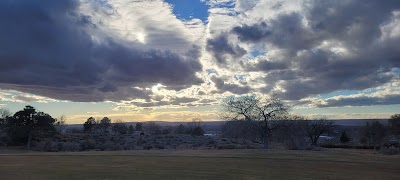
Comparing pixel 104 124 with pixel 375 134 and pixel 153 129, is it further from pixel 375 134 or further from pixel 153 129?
pixel 375 134

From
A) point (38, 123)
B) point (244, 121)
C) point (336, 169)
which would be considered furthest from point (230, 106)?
point (38, 123)

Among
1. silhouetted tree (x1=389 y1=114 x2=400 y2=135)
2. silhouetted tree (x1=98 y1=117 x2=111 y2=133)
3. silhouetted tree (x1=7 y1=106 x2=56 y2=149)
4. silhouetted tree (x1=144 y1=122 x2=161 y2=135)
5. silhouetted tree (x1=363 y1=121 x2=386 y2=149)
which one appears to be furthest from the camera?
silhouetted tree (x1=98 y1=117 x2=111 y2=133)

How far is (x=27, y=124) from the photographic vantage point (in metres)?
62.1

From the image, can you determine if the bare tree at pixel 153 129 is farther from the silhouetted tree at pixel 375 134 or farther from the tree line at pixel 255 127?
the silhouetted tree at pixel 375 134

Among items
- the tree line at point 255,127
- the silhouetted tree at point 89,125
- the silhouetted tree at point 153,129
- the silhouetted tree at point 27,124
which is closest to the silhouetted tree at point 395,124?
the tree line at point 255,127

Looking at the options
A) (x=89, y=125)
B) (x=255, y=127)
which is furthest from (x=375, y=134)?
(x=89, y=125)

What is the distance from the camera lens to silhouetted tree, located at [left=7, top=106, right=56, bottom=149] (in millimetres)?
60875

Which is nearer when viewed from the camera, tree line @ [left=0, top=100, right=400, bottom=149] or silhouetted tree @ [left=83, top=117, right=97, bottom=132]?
tree line @ [left=0, top=100, right=400, bottom=149]

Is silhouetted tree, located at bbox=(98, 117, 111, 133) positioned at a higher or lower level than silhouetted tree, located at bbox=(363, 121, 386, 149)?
higher

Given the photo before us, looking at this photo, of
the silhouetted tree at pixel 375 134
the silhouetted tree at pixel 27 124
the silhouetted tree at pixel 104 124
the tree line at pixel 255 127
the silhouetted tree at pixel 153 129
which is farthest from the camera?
the silhouetted tree at pixel 104 124

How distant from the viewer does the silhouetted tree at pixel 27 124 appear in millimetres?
60875

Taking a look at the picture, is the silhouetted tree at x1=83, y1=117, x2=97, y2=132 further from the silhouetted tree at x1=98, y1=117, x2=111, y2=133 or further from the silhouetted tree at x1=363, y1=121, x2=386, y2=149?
the silhouetted tree at x1=363, y1=121, x2=386, y2=149

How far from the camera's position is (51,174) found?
1900 cm

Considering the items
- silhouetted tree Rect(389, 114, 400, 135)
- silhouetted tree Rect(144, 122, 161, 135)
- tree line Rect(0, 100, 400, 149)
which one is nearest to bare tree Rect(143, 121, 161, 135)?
silhouetted tree Rect(144, 122, 161, 135)
